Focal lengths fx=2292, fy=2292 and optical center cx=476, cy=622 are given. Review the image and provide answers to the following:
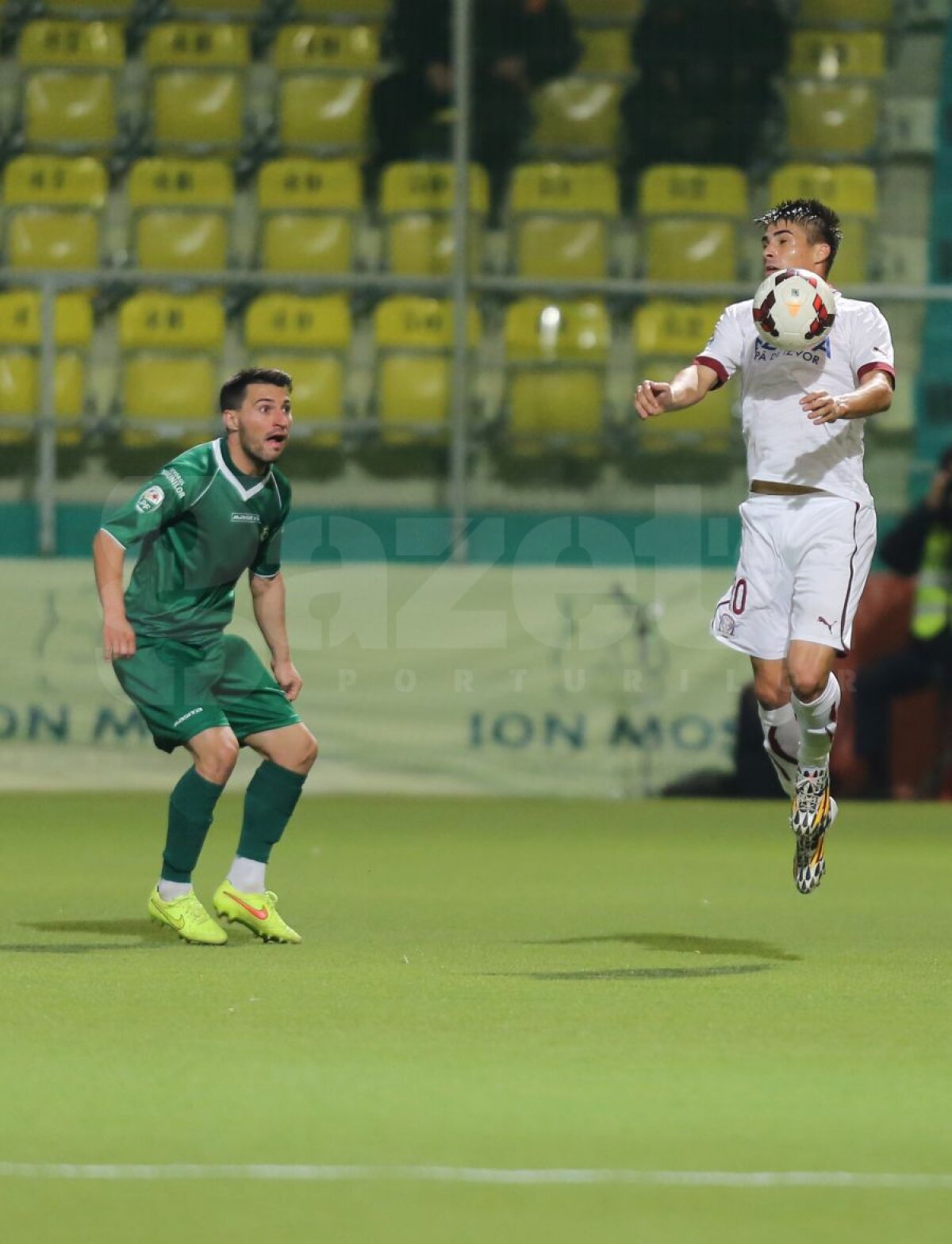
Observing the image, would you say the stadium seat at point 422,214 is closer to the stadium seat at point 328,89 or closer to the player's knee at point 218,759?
the stadium seat at point 328,89

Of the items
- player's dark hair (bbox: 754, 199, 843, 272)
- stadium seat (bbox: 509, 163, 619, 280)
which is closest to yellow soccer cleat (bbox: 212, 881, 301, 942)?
player's dark hair (bbox: 754, 199, 843, 272)

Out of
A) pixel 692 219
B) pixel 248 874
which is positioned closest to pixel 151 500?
pixel 248 874

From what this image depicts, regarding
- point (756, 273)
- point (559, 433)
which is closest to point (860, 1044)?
point (559, 433)

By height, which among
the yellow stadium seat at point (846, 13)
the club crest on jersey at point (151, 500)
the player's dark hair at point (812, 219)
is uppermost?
the yellow stadium seat at point (846, 13)

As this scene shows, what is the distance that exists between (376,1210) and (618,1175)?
45cm

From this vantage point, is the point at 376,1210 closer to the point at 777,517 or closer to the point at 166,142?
the point at 777,517

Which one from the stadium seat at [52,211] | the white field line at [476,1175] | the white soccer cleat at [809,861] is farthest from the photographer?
the stadium seat at [52,211]

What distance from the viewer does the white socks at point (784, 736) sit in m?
6.59

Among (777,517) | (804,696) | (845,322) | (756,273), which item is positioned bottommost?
Answer: (804,696)

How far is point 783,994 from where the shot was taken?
18.5 ft

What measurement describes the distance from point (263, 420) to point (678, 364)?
7.14 metres

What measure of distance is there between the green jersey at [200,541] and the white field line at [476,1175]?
2.95m

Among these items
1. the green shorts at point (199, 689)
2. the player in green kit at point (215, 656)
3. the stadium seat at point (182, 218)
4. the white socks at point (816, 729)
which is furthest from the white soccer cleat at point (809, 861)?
the stadium seat at point (182, 218)

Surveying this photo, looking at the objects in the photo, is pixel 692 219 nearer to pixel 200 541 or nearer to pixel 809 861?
pixel 200 541
